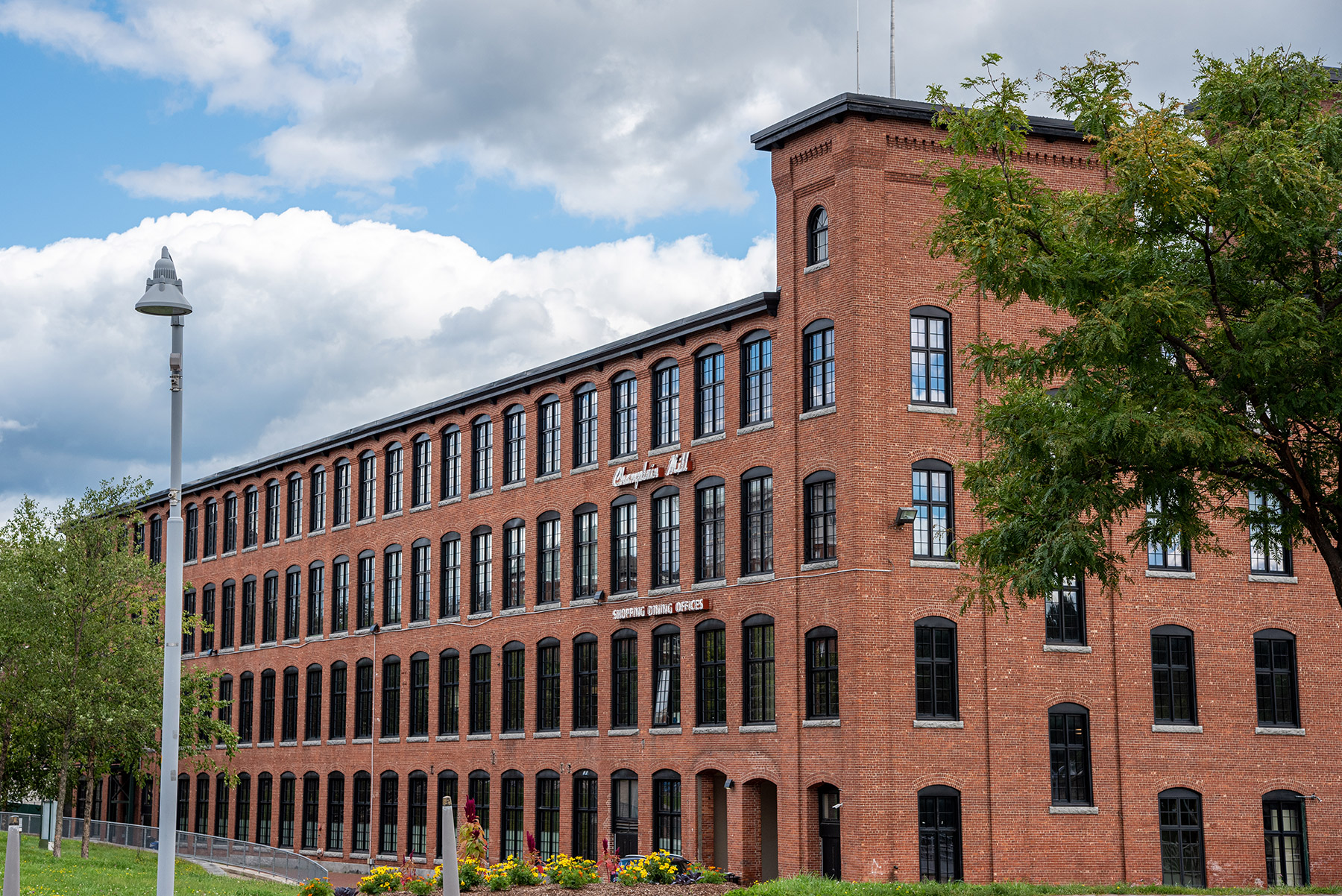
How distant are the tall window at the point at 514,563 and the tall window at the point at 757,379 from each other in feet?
38.5

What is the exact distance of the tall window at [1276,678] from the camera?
129ft

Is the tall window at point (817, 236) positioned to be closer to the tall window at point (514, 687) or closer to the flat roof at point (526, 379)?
the flat roof at point (526, 379)

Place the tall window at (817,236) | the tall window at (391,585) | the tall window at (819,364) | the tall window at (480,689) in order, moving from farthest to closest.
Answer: the tall window at (391,585)
the tall window at (480,689)
the tall window at (817,236)
the tall window at (819,364)

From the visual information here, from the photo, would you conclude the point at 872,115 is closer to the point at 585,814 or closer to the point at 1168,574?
the point at 1168,574

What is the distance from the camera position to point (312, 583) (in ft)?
200

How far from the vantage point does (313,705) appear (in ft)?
197

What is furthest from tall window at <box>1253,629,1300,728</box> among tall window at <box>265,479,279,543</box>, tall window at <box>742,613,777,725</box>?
tall window at <box>265,479,279,543</box>

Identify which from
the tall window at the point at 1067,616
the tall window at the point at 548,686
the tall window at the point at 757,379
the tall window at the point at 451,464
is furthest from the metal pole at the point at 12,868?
the tall window at the point at 451,464

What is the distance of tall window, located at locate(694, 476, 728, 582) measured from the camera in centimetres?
4044

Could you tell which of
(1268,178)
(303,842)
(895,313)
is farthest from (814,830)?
(303,842)

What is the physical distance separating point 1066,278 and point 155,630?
3524 centimetres

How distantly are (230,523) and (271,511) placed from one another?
4.27 metres

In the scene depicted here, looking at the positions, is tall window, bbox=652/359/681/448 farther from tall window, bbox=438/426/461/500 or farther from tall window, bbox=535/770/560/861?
tall window, bbox=438/426/461/500

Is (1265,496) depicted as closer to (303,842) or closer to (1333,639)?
(1333,639)
